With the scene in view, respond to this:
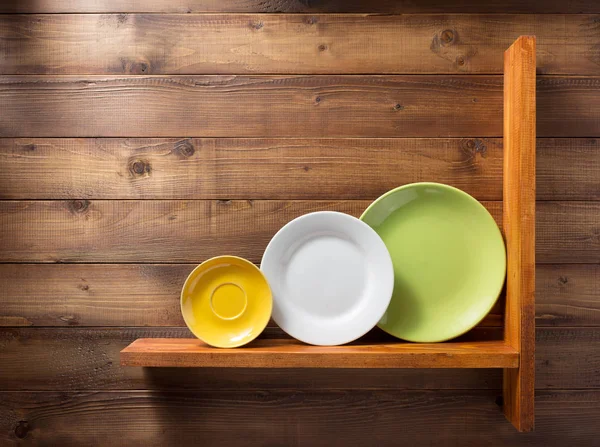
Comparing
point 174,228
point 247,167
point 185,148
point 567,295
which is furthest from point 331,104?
point 567,295

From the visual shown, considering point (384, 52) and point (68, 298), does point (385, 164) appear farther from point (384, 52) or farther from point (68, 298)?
point (68, 298)

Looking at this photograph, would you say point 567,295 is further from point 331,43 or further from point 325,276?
point 331,43

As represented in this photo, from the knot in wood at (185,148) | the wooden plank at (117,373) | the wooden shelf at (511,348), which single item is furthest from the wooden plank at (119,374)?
the knot in wood at (185,148)

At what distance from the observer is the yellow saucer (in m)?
1.16

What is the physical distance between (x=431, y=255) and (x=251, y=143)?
18.8 inches

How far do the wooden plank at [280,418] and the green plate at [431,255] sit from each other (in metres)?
0.22

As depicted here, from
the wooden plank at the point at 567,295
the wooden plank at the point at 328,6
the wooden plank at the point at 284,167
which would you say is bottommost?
the wooden plank at the point at 567,295

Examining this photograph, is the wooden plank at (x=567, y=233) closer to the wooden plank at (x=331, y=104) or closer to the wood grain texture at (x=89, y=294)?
the wooden plank at (x=331, y=104)

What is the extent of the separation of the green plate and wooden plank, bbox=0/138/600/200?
0.24 feet

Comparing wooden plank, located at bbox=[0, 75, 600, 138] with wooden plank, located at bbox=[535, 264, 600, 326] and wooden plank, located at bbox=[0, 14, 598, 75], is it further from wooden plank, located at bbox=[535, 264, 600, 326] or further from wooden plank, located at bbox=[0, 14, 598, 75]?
wooden plank, located at bbox=[535, 264, 600, 326]

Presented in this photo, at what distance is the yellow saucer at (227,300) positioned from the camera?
116 cm

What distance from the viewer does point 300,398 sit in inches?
50.6

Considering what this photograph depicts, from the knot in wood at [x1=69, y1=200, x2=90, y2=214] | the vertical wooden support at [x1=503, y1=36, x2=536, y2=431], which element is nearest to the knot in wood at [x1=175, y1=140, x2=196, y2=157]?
the knot in wood at [x1=69, y1=200, x2=90, y2=214]

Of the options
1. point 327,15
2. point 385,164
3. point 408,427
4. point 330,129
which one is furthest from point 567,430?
point 327,15
